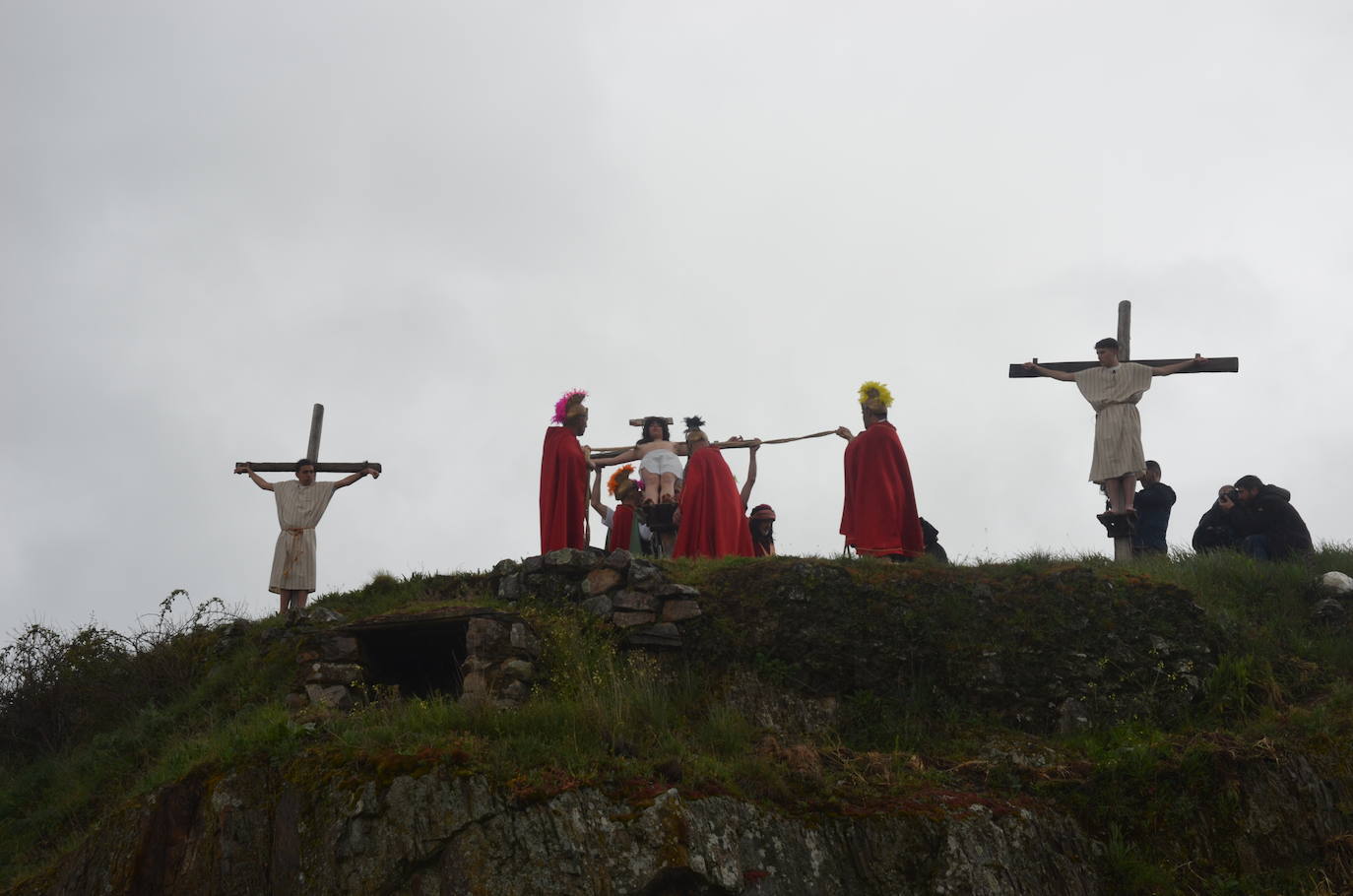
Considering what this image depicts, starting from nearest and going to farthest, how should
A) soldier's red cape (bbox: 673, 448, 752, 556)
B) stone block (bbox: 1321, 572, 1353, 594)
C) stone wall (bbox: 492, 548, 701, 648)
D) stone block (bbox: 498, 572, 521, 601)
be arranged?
stone wall (bbox: 492, 548, 701, 648)
stone block (bbox: 498, 572, 521, 601)
stone block (bbox: 1321, 572, 1353, 594)
soldier's red cape (bbox: 673, 448, 752, 556)

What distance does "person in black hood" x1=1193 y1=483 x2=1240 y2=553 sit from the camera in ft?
47.6

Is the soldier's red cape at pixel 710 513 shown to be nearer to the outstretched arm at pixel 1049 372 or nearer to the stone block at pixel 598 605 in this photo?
the stone block at pixel 598 605

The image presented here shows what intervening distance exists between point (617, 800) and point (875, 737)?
2937 mm

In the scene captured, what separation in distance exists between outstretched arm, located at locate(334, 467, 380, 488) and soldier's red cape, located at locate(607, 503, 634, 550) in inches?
122

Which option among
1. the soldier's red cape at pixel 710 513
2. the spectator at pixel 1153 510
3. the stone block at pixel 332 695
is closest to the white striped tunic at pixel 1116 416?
the spectator at pixel 1153 510

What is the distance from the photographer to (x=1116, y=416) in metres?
14.7

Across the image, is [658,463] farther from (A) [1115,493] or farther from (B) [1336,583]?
(B) [1336,583]

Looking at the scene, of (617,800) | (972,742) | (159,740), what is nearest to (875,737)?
(972,742)

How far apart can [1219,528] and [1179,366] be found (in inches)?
78.4

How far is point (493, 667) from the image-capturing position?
427 inches

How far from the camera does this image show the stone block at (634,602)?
38.7 feet

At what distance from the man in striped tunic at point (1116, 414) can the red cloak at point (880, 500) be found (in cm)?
231

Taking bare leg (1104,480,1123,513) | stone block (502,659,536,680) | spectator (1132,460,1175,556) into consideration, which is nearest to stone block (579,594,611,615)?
stone block (502,659,536,680)

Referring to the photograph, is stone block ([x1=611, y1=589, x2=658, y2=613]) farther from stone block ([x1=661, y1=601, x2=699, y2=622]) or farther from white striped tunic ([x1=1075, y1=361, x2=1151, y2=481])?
white striped tunic ([x1=1075, y1=361, x2=1151, y2=481])
